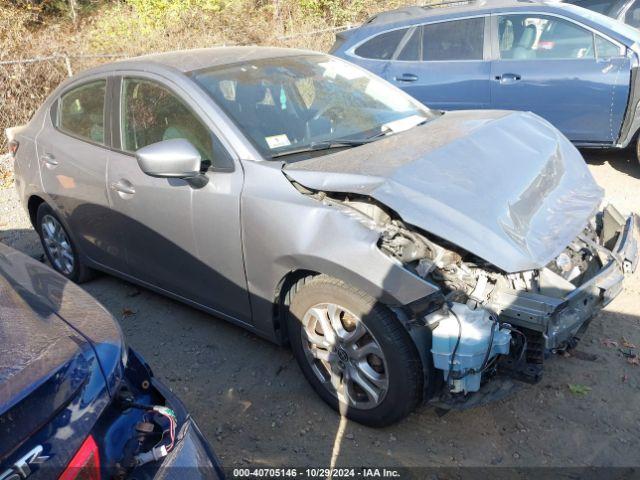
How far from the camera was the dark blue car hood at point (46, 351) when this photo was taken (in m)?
1.48

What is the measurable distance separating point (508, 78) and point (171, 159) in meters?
4.39

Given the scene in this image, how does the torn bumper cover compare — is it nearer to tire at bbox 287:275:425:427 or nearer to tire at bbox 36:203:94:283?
tire at bbox 287:275:425:427

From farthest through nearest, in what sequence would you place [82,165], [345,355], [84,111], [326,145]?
[84,111] → [82,165] → [326,145] → [345,355]

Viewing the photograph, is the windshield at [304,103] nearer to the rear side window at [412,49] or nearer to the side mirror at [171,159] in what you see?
the side mirror at [171,159]

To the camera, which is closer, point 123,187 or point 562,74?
point 123,187

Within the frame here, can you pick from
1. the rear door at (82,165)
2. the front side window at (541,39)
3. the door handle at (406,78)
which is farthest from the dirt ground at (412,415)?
the door handle at (406,78)

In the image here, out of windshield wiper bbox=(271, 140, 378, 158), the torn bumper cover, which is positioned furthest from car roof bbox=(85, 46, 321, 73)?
the torn bumper cover

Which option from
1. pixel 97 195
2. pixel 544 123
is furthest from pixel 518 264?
pixel 97 195

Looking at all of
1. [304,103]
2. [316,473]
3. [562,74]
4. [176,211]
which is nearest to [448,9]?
[562,74]

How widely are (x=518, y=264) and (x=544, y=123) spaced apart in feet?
5.40

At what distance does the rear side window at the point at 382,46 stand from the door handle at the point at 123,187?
415 centimetres

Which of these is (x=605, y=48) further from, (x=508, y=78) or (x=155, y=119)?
(x=155, y=119)

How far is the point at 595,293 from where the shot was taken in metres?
2.82

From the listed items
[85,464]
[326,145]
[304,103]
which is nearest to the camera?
[85,464]
